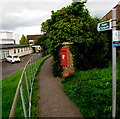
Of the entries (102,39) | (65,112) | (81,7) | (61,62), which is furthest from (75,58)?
(65,112)

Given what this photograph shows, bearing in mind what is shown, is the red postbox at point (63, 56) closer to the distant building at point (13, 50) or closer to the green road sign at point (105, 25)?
the green road sign at point (105, 25)

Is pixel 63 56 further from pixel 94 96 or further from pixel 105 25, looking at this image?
pixel 105 25

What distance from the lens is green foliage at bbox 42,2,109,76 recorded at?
22.8 feet

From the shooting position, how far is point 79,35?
23.6ft

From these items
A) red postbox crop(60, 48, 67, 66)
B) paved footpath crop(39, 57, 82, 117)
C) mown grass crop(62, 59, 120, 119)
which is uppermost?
red postbox crop(60, 48, 67, 66)

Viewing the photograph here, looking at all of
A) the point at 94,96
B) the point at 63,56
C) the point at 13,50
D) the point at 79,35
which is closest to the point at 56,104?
Answer: the point at 94,96

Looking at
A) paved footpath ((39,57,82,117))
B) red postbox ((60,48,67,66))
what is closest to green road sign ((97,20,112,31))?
paved footpath ((39,57,82,117))

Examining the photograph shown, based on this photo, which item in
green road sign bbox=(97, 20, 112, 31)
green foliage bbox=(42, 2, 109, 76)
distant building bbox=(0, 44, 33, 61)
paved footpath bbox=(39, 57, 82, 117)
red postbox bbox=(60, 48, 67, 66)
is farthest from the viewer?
distant building bbox=(0, 44, 33, 61)

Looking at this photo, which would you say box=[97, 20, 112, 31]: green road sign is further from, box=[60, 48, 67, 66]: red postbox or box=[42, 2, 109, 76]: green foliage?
box=[60, 48, 67, 66]: red postbox

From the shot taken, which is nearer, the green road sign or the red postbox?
the green road sign

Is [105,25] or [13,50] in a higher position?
[13,50]

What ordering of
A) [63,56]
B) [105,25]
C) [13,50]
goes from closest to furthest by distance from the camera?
[105,25] < [63,56] < [13,50]

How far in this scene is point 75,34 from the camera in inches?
277

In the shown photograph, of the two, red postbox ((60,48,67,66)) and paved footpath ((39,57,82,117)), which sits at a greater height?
red postbox ((60,48,67,66))
